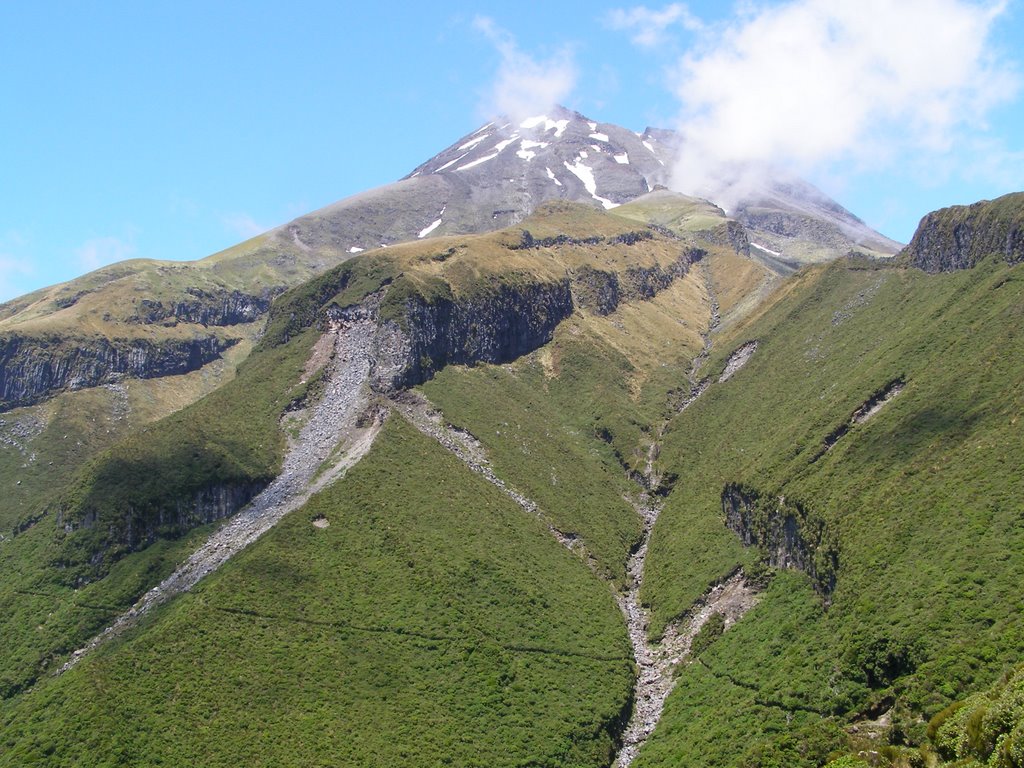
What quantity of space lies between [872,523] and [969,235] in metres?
65.6

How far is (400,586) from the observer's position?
327 ft

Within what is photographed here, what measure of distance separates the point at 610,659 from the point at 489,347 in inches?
2964

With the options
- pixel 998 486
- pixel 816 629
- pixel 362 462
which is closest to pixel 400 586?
pixel 362 462

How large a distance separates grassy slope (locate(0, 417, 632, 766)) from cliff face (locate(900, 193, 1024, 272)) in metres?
71.9

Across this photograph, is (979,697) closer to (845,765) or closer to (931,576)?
(845,765)

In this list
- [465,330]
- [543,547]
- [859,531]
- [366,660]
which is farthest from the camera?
[465,330]

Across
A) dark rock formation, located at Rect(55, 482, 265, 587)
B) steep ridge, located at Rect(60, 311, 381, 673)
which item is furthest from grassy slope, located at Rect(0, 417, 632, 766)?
dark rock formation, located at Rect(55, 482, 265, 587)

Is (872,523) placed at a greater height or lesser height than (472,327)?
lesser

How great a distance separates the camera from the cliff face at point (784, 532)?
290 ft

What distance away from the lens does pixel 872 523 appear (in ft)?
279

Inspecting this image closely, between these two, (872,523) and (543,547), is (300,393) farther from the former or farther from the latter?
(872,523)

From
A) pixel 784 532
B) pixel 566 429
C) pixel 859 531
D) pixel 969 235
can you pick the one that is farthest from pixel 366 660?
pixel 969 235

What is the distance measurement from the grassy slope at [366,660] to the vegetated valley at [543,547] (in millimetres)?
329

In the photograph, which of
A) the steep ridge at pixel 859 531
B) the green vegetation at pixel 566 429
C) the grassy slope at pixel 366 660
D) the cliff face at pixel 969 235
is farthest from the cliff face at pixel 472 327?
the cliff face at pixel 969 235
